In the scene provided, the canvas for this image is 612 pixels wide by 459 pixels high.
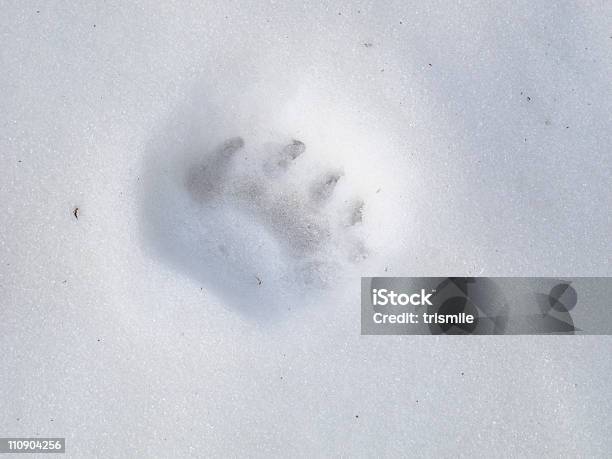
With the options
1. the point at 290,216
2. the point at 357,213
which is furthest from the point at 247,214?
the point at 357,213

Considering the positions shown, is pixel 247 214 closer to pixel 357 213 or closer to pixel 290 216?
pixel 290 216

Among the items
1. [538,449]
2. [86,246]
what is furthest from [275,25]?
[538,449]

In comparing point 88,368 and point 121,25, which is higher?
point 121,25

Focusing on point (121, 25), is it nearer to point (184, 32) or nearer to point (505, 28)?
point (184, 32)

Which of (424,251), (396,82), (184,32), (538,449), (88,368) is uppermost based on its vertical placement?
(184,32)

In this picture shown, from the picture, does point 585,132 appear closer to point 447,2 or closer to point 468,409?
point 447,2

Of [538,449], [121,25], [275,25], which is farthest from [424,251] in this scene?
[121,25]
